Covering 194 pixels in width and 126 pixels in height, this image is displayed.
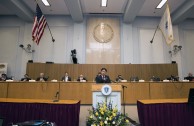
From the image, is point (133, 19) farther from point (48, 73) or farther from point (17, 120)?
point (17, 120)

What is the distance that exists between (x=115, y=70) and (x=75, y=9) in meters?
4.32

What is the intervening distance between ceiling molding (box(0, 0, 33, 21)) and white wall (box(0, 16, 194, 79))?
86cm

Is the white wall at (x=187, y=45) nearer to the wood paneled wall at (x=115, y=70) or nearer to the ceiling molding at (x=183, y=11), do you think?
the ceiling molding at (x=183, y=11)

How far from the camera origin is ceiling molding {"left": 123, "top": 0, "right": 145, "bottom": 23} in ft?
29.3

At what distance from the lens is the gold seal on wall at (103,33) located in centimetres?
1148

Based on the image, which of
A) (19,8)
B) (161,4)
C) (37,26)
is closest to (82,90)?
(37,26)

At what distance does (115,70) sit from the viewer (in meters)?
10.4

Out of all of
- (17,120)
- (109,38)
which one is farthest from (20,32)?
(17,120)

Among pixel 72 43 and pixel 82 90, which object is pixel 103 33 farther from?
pixel 82 90

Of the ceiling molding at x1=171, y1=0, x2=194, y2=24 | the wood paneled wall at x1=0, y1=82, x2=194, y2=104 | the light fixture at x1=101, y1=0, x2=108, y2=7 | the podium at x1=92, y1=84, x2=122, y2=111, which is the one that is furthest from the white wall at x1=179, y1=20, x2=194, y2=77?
the podium at x1=92, y1=84, x2=122, y2=111

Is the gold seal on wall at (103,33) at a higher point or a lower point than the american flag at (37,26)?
higher

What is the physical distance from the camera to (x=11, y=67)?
37.0 feet

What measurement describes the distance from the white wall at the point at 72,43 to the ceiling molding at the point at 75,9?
2.05 ft

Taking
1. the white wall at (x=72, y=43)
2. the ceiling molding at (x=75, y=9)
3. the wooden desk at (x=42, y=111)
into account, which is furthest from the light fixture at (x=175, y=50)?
the wooden desk at (x=42, y=111)
